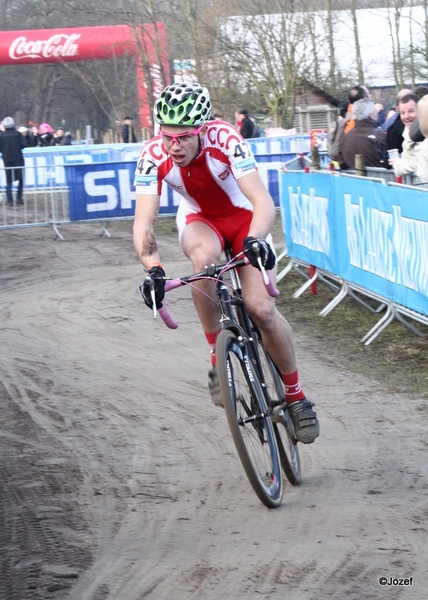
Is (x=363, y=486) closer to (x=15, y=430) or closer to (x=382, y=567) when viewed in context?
(x=382, y=567)

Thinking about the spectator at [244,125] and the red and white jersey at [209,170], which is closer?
the red and white jersey at [209,170]

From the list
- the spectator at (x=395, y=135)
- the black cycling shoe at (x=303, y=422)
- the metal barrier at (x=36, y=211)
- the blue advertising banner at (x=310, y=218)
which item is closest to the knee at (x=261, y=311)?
the black cycling shoe at (x=303, y=422)

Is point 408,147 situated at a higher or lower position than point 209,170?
higher

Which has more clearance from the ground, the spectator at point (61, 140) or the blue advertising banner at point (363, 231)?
the spectator at point (61, 140)

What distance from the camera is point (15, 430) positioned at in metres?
6.14

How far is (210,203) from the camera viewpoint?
5.04 meters

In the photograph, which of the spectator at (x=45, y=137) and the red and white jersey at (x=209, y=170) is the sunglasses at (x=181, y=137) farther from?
the spectator at (x=45, y=137)

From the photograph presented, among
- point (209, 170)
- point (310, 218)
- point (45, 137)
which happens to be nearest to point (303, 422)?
point (209, 170)

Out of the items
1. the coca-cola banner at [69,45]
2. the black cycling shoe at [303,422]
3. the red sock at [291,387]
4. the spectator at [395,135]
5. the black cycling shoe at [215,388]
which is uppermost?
the coca-cola banner at [69,45]

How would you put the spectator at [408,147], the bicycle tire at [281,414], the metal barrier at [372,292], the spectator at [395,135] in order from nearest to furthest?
the bicycle tire at [281,414]
the metal barrier at [372,292]
the spectator at [408,147]
the spectator at [395,135]

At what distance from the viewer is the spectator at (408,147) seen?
895 cm

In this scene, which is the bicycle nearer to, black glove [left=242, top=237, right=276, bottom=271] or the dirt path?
black glove [left=242, top=237, right=276, bottom=271]

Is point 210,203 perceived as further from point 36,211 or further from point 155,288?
point 36,211

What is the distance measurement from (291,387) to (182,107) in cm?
164
